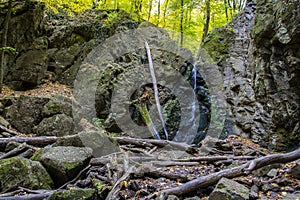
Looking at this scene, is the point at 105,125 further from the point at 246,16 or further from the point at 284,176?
the point at 246,16

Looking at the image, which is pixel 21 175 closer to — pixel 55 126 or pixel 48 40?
pixel 55 126

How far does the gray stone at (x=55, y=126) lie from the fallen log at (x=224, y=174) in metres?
4.97

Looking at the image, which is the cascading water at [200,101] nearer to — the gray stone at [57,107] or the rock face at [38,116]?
the rock face at [38,116]

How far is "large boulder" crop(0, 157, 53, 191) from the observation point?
12.8ft

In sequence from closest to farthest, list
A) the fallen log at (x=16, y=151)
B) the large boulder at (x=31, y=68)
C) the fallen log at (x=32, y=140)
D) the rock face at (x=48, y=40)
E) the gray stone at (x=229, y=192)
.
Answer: the gray stone at (x=229, y=192)
the fallen log at (x=16, y=151)
the fallen log at (x=32, y=140)
the rock face at (x=48, y=40)
the large boulder at (x=31, y=68)

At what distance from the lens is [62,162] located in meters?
4.34

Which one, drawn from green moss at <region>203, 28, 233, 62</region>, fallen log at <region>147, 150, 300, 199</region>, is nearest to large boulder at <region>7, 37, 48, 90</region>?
green moss at <region>203, 28, 233, 62</region>

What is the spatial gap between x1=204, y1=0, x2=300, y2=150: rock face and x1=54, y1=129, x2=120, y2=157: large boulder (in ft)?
14.6

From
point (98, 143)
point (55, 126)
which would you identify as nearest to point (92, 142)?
point (98, 143)

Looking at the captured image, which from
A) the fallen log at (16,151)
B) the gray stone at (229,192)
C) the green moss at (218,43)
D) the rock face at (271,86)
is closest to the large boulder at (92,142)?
the fallen log at (16,151)

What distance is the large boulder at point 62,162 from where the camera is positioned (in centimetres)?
430

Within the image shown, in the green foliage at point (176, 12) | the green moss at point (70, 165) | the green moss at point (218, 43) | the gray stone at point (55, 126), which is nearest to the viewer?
the green moss at point (70, 165)

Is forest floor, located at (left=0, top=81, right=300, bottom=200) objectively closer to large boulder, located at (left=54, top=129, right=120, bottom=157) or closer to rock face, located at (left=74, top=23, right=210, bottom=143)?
large boulder, located at (left=54, top=129, right=120, bottom=157)

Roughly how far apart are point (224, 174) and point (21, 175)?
11.1ft
